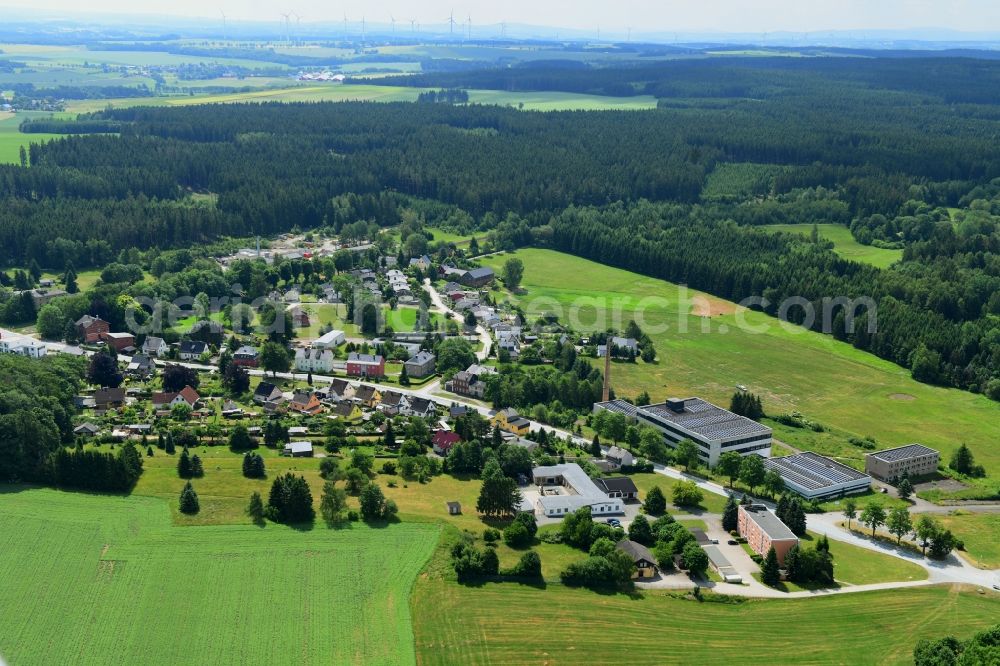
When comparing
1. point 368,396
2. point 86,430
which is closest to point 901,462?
point 368,396

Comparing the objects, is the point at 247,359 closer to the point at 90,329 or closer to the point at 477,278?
the point at 90,329

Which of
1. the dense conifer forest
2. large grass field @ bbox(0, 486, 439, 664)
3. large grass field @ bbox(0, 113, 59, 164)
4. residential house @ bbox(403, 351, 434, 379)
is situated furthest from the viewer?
large grass field @ bbox(0, 113, 59, 164)

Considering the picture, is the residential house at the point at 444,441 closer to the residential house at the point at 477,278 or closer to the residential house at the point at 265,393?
the residential house at the point at 265,393

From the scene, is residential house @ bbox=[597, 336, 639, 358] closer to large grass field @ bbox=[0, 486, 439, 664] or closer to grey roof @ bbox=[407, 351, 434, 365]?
grey roof @ bbox=[407, 351, 434, 365]

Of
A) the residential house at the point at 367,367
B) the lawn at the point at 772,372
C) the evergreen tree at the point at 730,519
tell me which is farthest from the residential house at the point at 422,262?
the evergreen tree at the point at 730,519

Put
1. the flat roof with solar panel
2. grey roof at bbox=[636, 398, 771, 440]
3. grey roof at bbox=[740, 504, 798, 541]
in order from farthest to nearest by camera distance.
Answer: grey roof at bbox=[636, 398, 771, 440] → the flat roof with solar panel → grey roof at bbox=[740, 504, 798, 541]

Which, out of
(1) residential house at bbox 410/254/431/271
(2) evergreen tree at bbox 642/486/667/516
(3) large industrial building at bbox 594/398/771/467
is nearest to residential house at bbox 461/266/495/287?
(1) residential house at bbox 410/254/431/271

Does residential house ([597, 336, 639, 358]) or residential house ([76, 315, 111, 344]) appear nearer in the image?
residential house ([76, 315, 111, 344])

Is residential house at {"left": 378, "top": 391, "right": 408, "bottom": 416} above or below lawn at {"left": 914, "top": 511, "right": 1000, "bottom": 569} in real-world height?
above
